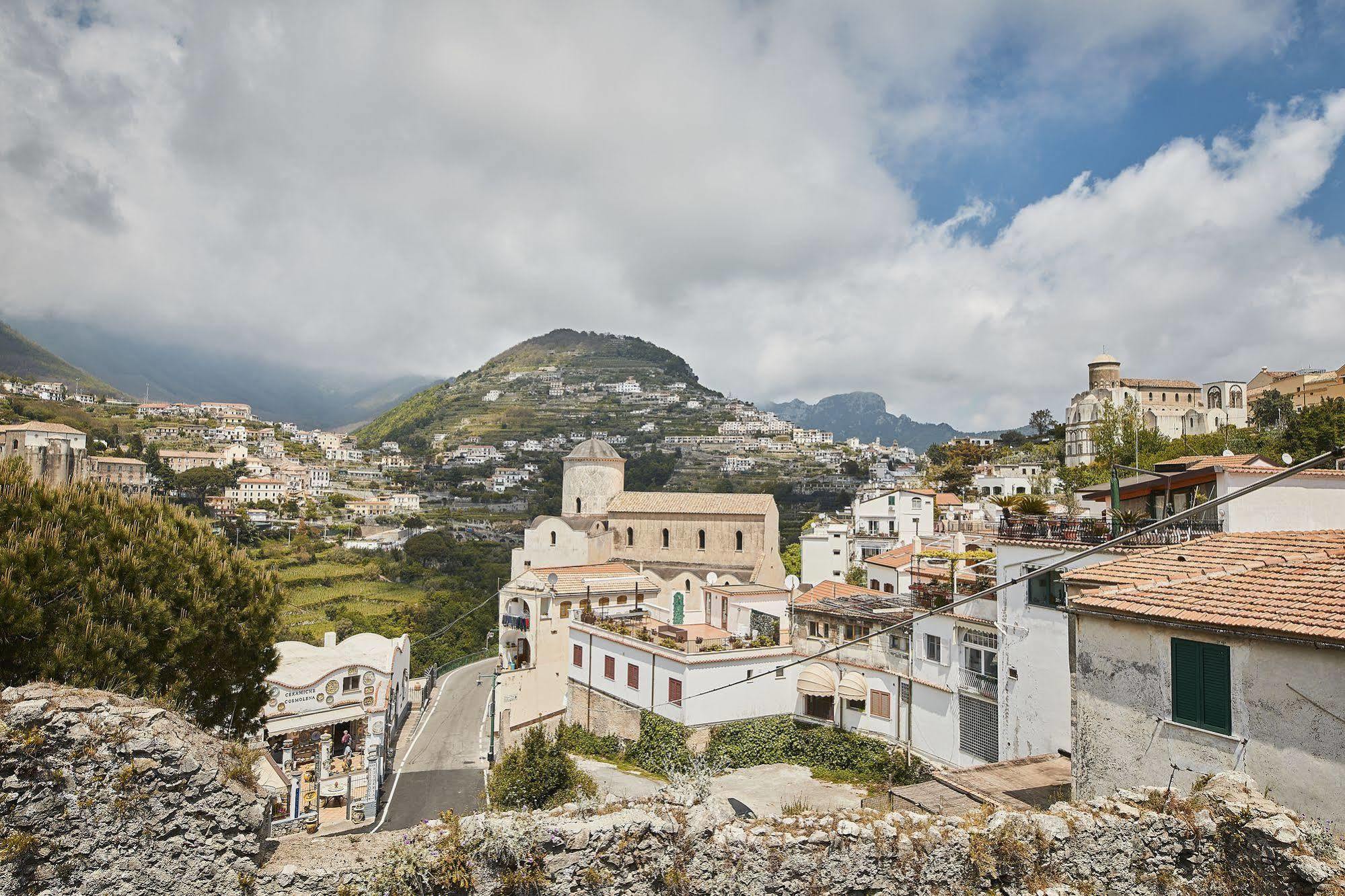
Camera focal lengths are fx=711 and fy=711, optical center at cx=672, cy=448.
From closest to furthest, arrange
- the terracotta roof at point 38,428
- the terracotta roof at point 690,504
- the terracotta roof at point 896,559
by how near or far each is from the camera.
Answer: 1. the terracotta roof at point 896,559
2. the terracotta roof at point 690,504
3. the terracotta roof at point 38,428

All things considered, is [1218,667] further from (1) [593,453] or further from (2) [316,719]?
(1) [593,453]

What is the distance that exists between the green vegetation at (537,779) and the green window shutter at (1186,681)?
12792 mm

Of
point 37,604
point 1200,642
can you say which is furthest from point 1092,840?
point 37,604

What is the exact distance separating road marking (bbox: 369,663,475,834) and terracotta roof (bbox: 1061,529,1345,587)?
14763 millimetres

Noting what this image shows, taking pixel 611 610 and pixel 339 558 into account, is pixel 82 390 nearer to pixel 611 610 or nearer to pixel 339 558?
pixel 339 558

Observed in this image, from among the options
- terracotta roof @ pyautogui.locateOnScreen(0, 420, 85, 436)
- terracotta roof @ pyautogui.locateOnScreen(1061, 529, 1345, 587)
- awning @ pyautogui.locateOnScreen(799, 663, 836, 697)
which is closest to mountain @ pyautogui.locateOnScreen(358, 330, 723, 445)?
terracotta roof @ pyautogui.locateOnScreen(0, 420, 85, 436)

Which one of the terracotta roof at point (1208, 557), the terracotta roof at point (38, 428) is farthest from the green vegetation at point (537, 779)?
the terracotta roof at point (38, 428)

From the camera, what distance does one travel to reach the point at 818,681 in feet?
66.9

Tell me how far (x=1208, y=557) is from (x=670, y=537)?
31.1 m

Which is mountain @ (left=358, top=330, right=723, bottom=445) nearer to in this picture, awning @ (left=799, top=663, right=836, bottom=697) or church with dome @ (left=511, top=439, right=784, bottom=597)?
church with dome @ (left=511, top=439, right=784, bottom=597)

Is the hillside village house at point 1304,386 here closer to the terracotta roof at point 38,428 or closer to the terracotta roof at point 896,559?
the terracotta roof at point 896,559

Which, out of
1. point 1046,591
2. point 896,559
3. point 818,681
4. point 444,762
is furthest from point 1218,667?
point 444,762

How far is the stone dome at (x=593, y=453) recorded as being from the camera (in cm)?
4247

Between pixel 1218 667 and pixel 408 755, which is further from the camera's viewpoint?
pixel 408 755
